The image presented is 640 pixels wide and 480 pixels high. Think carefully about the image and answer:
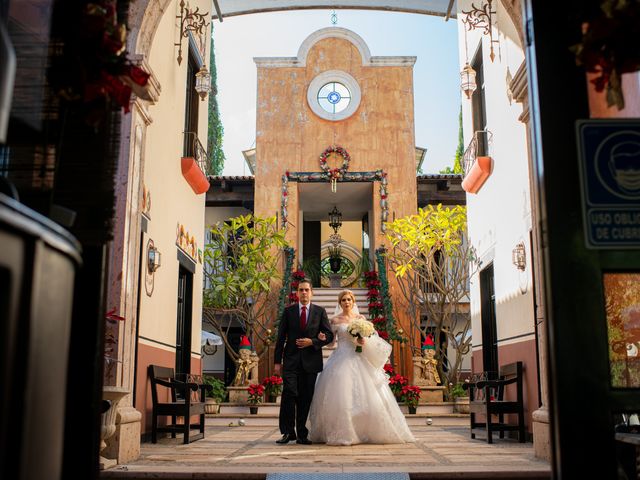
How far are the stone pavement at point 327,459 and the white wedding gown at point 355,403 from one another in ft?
0.77

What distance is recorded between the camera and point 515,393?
8.20m

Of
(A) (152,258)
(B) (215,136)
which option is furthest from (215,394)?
(B) (215,136)

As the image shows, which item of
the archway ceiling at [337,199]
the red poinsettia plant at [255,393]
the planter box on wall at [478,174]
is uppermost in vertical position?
the archway ceiling at [337,199]

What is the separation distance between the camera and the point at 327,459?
596cm

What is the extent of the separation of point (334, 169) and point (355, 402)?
1046cm

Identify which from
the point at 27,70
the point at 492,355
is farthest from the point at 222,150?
the point at 27,70

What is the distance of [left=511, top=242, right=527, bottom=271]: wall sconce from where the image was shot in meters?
8.02

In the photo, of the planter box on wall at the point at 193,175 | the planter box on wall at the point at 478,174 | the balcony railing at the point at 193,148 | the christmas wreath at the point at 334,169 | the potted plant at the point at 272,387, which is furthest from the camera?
the christmas wreath at the point at 334,169

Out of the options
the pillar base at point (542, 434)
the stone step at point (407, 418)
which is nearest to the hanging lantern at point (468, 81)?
the stone step at point (407, 418)

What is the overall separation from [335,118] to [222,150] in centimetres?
959

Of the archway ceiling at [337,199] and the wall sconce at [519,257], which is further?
the archway ceiling at [337,199]

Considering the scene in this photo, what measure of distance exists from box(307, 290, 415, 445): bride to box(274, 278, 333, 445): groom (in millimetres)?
207

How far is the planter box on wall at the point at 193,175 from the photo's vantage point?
933 centimetres

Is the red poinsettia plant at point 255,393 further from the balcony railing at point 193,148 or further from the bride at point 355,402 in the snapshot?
the bride at point 355,402
